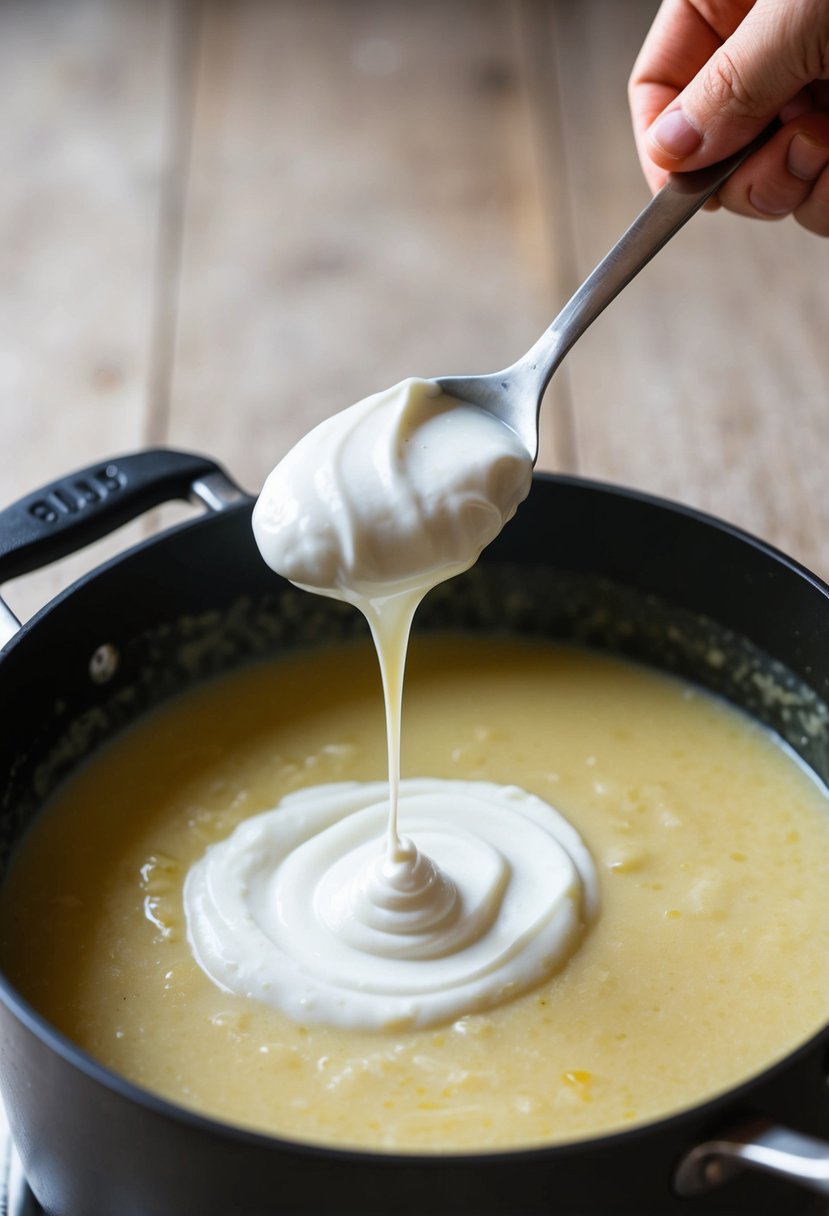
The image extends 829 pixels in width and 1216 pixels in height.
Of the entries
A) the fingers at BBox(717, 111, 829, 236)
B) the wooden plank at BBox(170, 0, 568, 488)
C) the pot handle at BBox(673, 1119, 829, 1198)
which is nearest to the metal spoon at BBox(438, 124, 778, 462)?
the fingers at BBox(717, 111, 829, 236)

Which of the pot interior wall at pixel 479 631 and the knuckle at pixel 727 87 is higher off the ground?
the knuckle at pixel 727 87

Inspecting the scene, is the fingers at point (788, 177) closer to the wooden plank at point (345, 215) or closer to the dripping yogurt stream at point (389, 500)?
the dripping yogurt stream at point (389, 500)

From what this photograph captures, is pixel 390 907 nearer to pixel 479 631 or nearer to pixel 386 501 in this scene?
pixel 386 501

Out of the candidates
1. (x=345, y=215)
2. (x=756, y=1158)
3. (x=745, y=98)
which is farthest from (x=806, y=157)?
(x=345, y=215)

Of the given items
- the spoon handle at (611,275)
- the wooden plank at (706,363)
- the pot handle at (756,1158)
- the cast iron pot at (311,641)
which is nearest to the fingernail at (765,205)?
the spoon handle at (611,275)

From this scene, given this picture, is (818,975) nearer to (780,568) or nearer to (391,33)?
(780,568)

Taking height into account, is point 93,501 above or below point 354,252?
above
